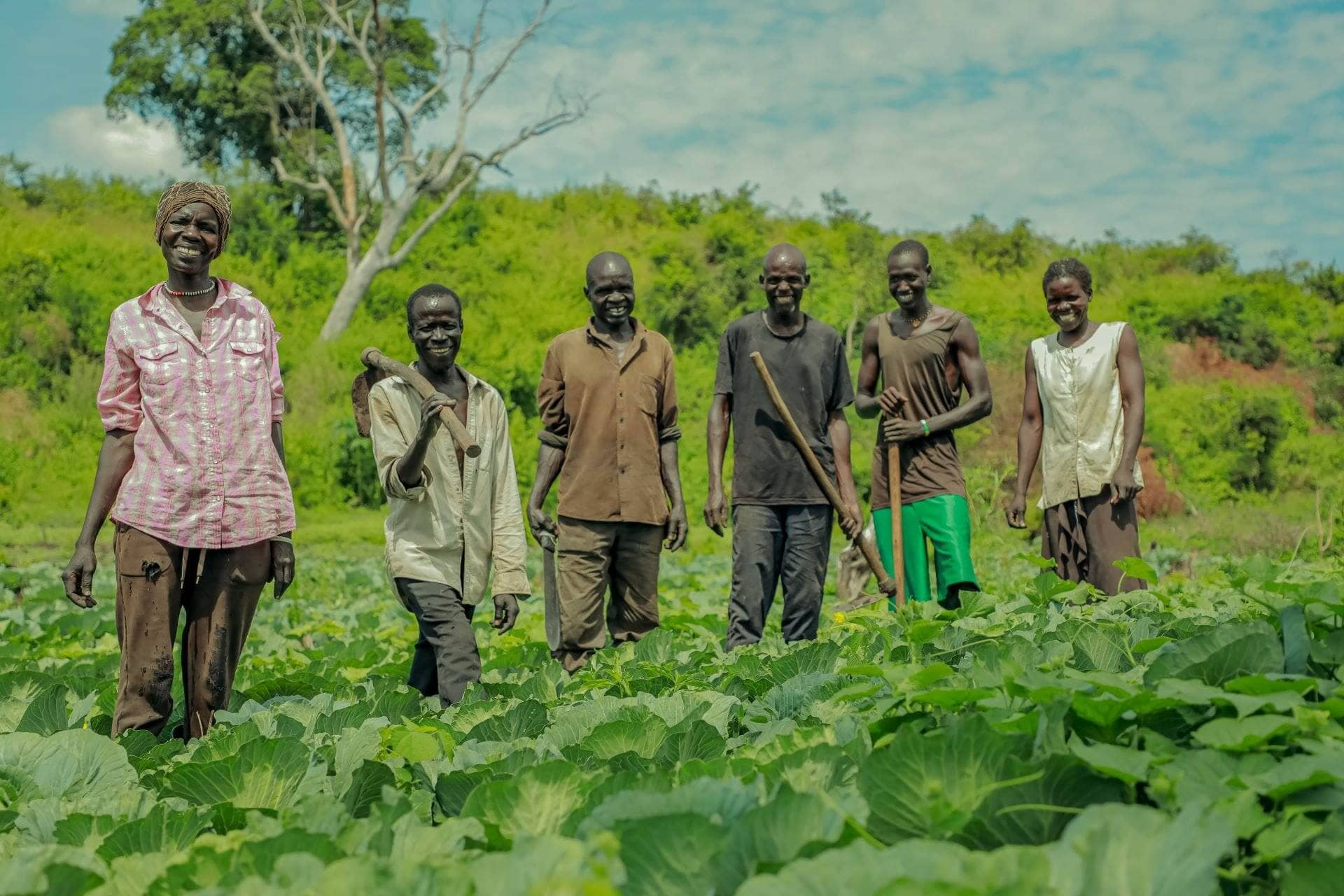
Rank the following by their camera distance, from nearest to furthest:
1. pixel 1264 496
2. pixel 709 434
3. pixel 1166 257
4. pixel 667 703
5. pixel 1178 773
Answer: pixel 1178 773
pixel 667 703
pixel 709 434
pixel 1264 496
pixel 1166 257

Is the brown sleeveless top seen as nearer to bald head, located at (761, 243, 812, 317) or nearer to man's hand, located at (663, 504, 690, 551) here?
bald head, located at (761, 243, 812, 317)

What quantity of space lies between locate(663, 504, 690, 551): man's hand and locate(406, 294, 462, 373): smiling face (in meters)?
1.31

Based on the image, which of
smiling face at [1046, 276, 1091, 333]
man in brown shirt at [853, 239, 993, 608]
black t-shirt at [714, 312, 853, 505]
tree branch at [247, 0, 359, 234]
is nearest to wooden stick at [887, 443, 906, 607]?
man in brown shirt at [853, 239, 993, 608]

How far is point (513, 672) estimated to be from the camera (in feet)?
15.2

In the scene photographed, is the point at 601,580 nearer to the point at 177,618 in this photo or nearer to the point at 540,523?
the point at 540,523

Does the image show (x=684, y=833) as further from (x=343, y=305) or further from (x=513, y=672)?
(x=343, y=305)

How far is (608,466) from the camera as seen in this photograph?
17.3 feet

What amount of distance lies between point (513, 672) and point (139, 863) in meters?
2.71

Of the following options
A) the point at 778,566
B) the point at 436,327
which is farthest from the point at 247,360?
the point at 778,566

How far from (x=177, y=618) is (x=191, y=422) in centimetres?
57

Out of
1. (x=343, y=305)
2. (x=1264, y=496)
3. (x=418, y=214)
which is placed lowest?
(x=1264, y=496)

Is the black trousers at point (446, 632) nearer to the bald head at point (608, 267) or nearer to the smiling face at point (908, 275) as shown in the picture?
the bald head at point (608, 267)

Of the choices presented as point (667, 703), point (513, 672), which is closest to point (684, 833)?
point (667, 703)

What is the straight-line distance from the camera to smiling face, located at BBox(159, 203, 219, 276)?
12.3 ft
